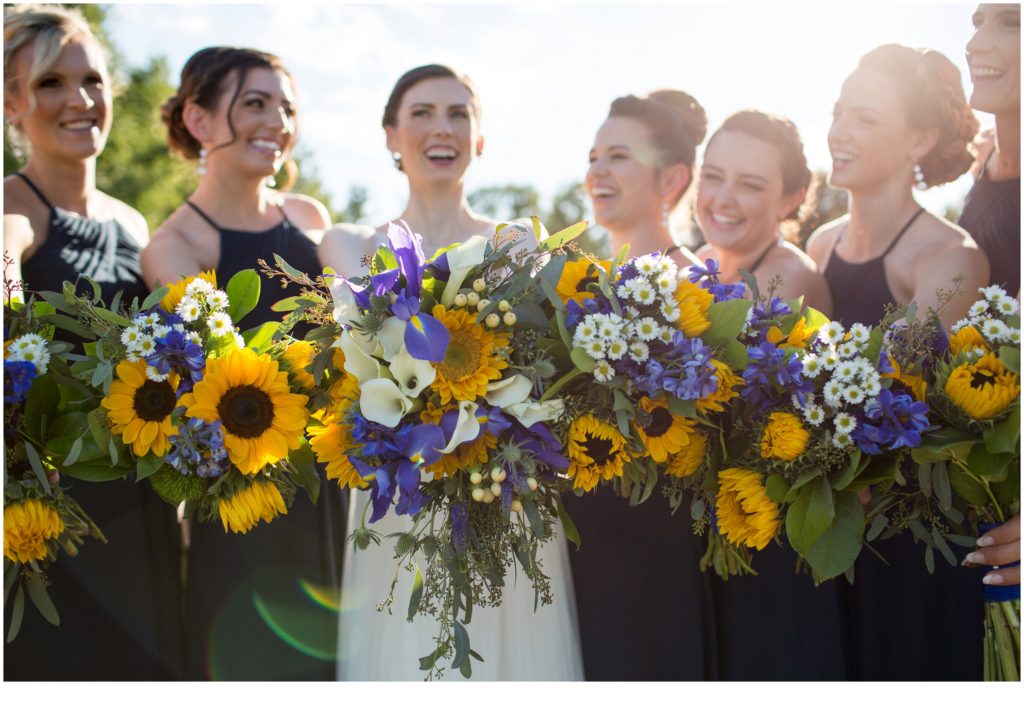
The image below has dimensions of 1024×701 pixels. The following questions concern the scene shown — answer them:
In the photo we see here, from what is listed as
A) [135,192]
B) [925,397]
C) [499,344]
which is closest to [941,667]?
[925,397]

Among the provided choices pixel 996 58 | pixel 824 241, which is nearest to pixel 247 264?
pixel 824 241

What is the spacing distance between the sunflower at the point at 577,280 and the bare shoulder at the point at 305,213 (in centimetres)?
233

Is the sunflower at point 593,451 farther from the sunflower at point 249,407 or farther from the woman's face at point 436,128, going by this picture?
the woman's face at point 436,128

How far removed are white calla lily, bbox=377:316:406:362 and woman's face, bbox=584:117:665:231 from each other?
81.6 inches

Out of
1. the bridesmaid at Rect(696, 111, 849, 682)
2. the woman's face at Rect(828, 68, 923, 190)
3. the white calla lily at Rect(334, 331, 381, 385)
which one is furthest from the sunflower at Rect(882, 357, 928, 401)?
the woman's face at Rect(828, 68, 923, 190)

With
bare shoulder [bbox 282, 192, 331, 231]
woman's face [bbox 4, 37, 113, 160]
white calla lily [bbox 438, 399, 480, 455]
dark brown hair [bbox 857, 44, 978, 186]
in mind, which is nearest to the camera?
white calla lily [bbox 438, 399, 480, 455]

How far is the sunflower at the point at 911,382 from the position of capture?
2244 millimetres

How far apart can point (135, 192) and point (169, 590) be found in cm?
1500

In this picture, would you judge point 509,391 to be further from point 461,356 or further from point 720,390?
point 720,390

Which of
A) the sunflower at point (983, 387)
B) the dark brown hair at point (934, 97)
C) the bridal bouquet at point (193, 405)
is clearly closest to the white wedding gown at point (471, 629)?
the bridal bouquet at point (193, 405)

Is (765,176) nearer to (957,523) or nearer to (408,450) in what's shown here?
(957,523)

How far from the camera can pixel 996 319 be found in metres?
2.38

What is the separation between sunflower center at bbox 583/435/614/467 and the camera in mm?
2168

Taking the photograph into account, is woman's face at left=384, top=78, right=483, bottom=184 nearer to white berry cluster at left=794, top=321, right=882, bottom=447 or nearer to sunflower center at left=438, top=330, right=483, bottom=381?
sunflower center at left=438, top=330, right=483, bottom=381
